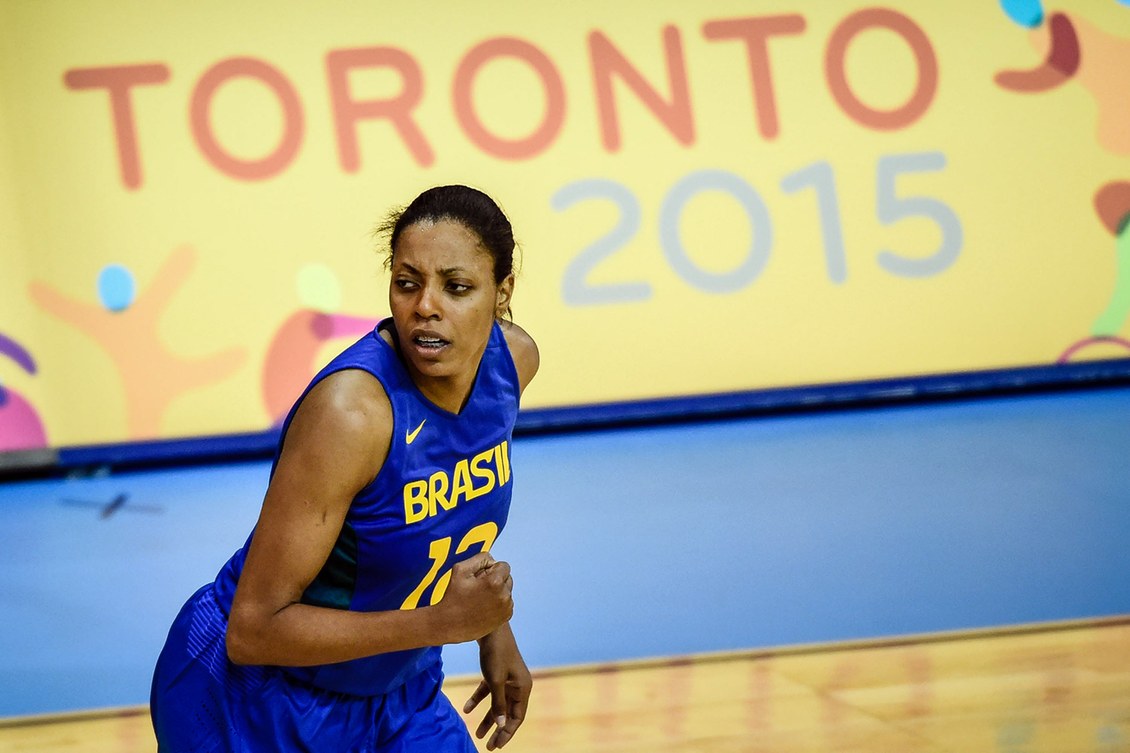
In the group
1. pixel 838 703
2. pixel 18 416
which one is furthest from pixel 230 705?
pixel 18 416

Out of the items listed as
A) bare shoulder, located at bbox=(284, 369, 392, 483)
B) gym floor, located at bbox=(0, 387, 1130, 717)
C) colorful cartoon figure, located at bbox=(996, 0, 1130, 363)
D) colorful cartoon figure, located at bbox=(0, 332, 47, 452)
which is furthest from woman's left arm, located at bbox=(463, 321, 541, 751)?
colorful cartoon figure, located at bbox=(996, 0, 1130, 363)

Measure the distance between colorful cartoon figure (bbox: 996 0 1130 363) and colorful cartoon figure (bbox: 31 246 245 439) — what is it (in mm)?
3641

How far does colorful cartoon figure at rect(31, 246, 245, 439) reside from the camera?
5773mm

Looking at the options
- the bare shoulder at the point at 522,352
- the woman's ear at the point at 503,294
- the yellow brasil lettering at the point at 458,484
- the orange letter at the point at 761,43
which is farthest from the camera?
the orange letter at the point at 761,43

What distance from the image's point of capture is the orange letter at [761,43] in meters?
5.97

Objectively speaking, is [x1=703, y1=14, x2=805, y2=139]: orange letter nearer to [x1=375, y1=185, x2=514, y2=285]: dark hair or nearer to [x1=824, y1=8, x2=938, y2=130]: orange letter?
[x1=824, y1=8, x2=938, y2=130]: orange letter

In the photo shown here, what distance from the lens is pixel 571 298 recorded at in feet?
19.6

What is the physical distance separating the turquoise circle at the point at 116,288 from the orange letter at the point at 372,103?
1.02 meters

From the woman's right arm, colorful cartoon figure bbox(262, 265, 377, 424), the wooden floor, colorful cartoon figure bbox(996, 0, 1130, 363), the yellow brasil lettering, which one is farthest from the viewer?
colorful cartoon figure bbox(996, 0, 1130, 363)

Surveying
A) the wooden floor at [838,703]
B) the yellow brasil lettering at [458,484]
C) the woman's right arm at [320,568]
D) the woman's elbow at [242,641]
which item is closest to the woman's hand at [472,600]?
the woman's right arm at [320,568]

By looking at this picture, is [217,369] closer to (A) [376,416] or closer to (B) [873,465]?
(B) [873,465]

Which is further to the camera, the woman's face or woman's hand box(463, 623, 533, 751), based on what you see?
woman's hand box(463, 623, 533, 751)

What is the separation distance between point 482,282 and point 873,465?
367 cm

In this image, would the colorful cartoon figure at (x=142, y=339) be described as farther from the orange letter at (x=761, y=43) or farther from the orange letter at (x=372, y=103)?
the orange letter at (x=761, y=43)
